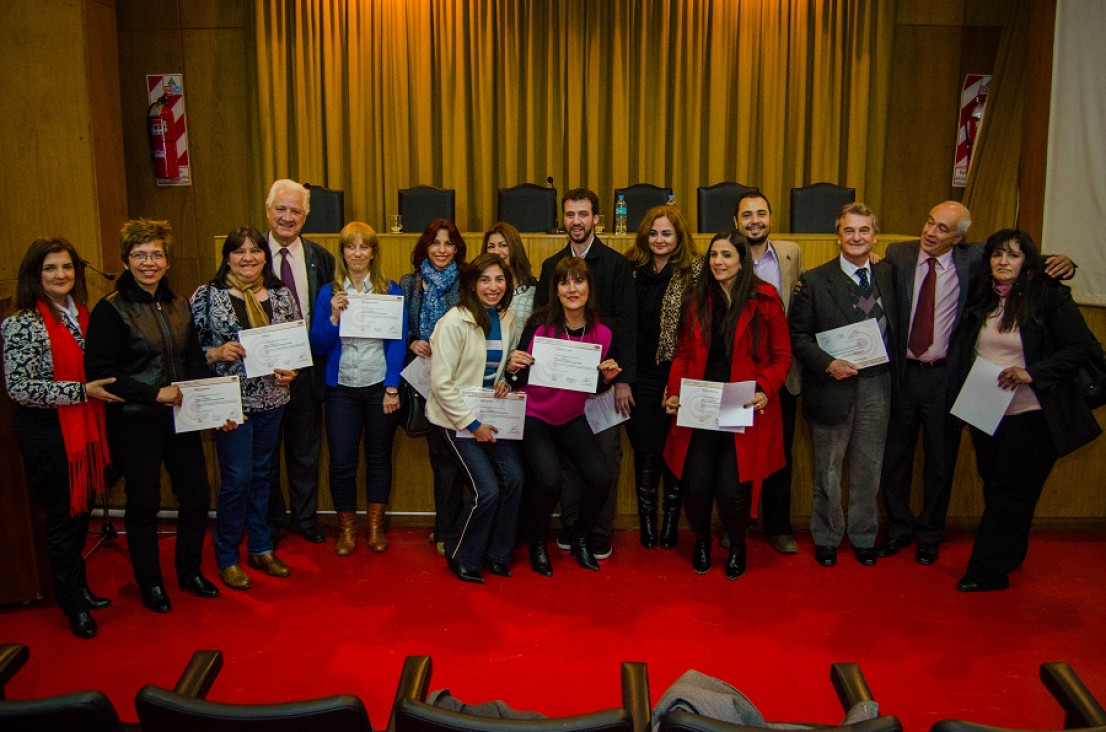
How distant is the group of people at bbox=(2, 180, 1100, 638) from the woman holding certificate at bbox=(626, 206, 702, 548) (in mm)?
11

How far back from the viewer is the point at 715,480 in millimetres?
4031

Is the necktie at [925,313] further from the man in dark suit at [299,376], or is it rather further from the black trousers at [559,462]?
the man in dark suit at [299,376]

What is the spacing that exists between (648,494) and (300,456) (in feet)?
5.59

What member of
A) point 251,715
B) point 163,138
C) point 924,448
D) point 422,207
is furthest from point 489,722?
point 163,138

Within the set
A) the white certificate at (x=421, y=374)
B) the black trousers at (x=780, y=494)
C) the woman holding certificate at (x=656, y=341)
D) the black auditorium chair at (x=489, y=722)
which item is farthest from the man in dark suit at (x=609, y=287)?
the black auditorium chair at (x=489, y=722)

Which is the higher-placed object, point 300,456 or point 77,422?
point 77,422

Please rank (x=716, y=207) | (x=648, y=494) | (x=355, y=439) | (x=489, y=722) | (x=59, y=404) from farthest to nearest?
(x=716, y=207) < (x=648, y=494) < (x=355, y=439) < (x=59, y=404) < (x=489, y=722)

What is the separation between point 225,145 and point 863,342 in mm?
6241

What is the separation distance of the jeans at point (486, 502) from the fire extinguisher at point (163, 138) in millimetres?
5348

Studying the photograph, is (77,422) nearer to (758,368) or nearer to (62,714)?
(62,714)

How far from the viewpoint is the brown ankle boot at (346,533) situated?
4289 mm

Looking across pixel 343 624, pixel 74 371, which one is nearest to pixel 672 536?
pixel 343 624

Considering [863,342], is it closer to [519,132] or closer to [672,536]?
[672,536]

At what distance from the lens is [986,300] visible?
385cm
